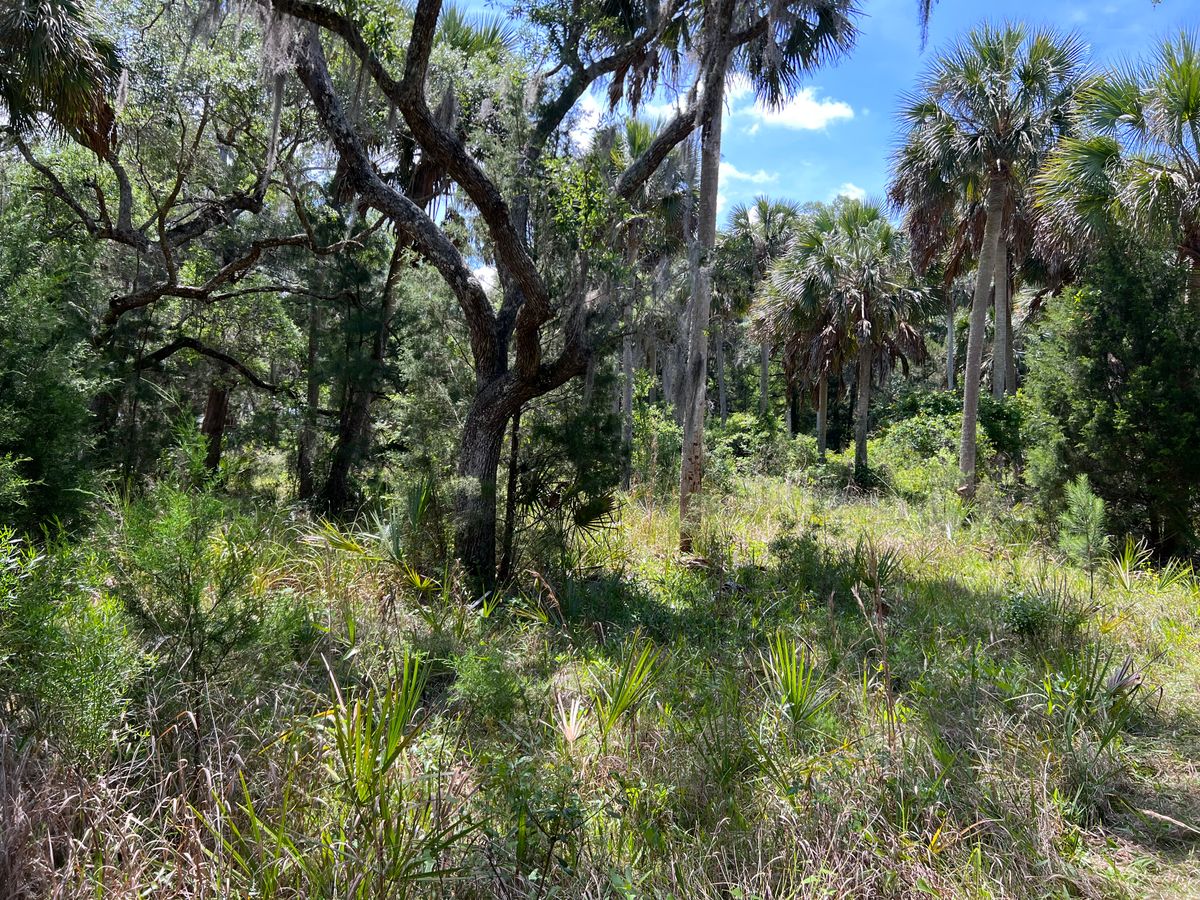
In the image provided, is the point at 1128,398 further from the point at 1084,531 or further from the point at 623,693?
the point at 623,693

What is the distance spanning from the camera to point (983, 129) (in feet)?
38.3

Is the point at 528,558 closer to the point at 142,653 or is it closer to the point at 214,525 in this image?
the point at 214,525

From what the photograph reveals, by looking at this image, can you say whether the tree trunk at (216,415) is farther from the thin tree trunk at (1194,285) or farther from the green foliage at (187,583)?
the thin tree trunk at (1194,285)

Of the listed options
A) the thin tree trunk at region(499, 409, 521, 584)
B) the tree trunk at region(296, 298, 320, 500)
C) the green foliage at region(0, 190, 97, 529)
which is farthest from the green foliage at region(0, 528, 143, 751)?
the tree trunk at region(296, 298, 320, 500)

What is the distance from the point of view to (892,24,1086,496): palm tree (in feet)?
37.8

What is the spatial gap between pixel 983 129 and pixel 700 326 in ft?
24.7

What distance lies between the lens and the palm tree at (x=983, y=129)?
37.8 ft

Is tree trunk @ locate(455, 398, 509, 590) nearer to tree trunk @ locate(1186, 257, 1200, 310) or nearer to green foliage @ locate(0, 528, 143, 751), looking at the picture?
green foliage @ locate(0, 528, 143, 751)

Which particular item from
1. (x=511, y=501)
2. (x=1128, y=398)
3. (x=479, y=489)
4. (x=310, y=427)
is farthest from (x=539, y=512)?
(x=1128, y=398)

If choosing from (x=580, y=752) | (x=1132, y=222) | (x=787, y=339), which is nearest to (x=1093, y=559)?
(x=1132, y=222)

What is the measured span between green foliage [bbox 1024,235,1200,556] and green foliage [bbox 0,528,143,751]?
34.8ft

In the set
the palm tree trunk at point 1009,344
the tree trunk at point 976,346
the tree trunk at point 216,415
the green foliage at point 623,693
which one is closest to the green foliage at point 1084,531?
the tree trunk at point 976,346

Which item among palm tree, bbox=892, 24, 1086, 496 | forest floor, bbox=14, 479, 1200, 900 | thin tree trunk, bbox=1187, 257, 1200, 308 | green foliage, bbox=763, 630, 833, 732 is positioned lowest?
forest floor, bbox=14, 479, 1200, 900

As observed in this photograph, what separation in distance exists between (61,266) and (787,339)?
650 inches
